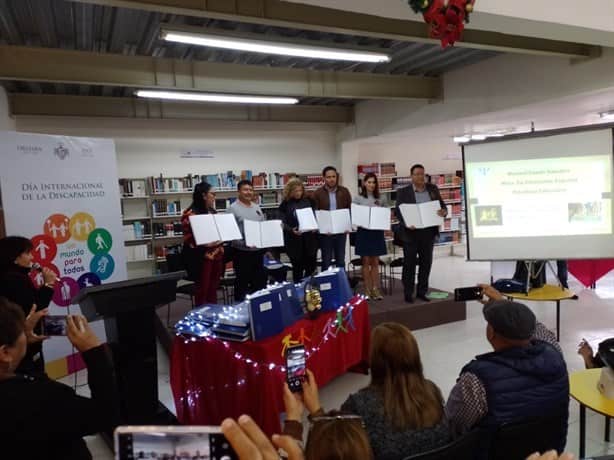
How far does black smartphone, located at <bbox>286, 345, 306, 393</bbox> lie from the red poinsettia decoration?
5.53ft

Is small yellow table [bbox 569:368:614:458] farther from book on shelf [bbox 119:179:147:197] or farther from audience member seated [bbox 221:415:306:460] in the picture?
book on shelf [bbox 119:179:147:197]

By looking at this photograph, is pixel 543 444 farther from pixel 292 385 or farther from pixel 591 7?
pixel 591 7

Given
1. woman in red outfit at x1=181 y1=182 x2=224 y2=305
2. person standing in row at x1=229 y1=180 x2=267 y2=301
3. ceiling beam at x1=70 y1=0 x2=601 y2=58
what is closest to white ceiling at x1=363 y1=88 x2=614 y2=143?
ceiling beam at x1=70 y1=0 x2=601 y2=58

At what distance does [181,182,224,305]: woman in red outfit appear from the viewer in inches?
173

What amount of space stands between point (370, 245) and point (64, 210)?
124 inches

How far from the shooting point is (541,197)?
364 centimetres

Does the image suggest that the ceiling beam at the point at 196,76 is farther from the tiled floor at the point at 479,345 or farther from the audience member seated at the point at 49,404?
the audience member seated at the point at 49,404

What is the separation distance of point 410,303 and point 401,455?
11.5 ft

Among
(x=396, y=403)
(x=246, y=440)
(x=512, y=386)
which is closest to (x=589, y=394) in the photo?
(x=512, y=386)

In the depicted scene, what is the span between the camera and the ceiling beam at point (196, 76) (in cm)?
465

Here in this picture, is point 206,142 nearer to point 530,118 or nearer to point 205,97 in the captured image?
point 205,97

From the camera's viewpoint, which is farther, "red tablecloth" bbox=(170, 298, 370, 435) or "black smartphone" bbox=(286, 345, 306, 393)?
"red tablecloth" bbox=(170, 298, 370, 435)

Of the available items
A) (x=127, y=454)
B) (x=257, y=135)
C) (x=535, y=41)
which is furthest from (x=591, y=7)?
(x=257, y=135)

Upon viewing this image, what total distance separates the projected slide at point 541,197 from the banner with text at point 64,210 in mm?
3395
